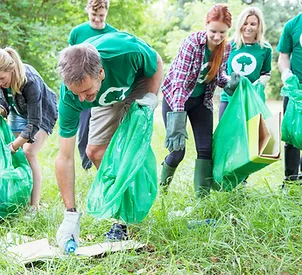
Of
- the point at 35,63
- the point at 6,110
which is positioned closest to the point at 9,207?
the point at 6,110

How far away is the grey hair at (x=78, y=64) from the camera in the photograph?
176 centimetres

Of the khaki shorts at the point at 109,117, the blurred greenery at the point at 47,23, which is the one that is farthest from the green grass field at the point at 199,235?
the blurred greenery at the point at 47,23

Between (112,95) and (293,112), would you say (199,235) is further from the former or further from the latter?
(293,112)

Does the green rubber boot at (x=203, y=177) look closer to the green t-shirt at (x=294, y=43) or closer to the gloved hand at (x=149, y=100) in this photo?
the gloved hand at (x=149, y=100)

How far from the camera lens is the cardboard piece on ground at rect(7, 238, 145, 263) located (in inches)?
78.4

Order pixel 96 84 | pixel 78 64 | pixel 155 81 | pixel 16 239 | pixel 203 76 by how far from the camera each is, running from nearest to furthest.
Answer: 1. pixel 78 64
2. pixel 96 84
3. pixel 16 239
4. pixel 155 81
5. pixel 203 76

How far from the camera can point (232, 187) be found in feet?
8.67

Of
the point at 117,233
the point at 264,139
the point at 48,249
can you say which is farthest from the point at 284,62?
the point at 48,249

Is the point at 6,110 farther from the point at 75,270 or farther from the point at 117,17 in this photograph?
the point at 117,17

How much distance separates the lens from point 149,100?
2.25 meters

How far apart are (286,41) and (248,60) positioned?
28 cm

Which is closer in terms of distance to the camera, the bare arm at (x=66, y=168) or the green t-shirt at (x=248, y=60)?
the bare arm at (x=66, y=168)

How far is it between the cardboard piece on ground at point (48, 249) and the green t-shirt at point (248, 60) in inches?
55.4

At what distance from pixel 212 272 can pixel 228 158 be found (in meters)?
0.75
